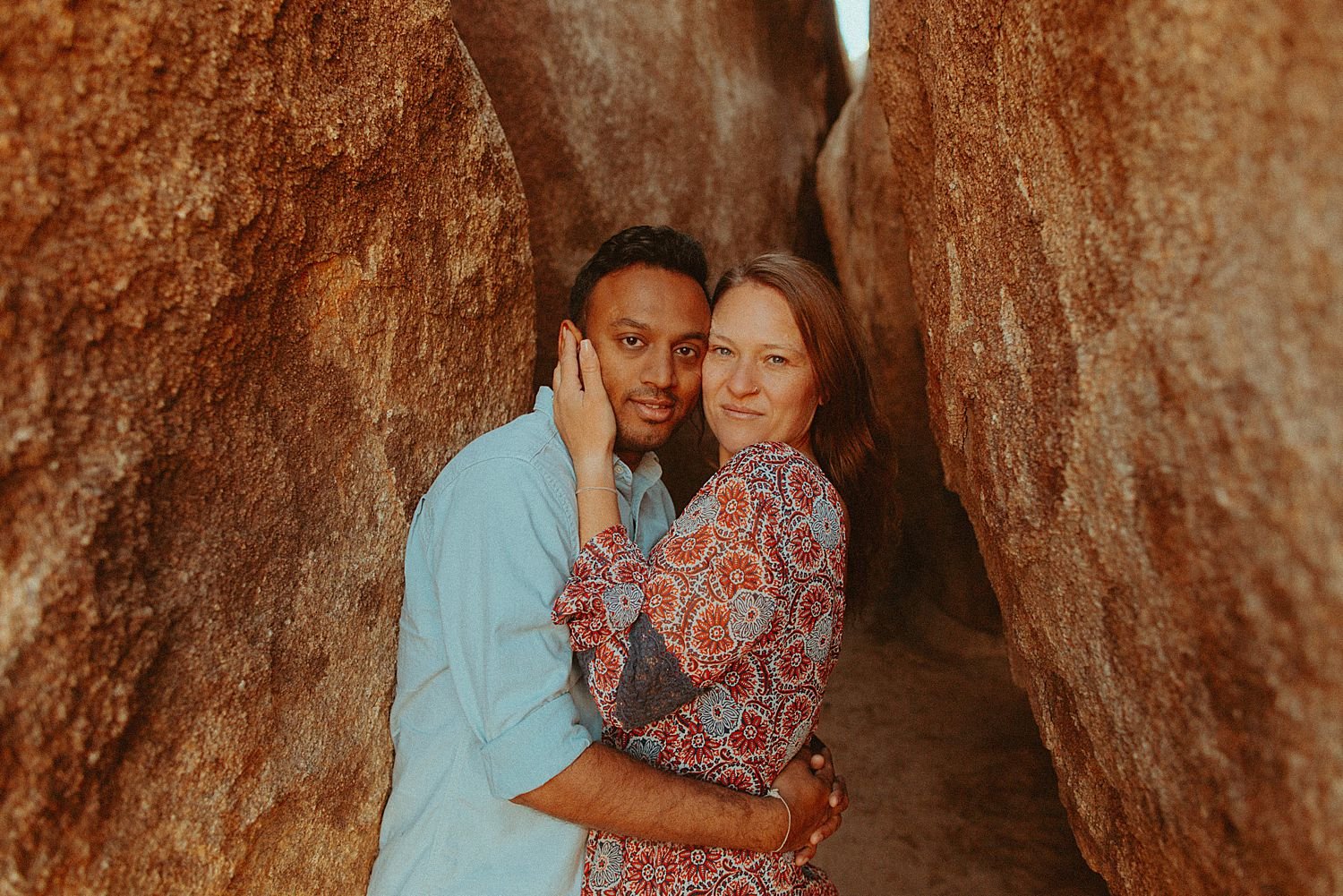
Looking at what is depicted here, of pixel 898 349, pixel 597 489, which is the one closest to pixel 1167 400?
pixel 597 489

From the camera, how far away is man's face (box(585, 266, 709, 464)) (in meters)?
2.29

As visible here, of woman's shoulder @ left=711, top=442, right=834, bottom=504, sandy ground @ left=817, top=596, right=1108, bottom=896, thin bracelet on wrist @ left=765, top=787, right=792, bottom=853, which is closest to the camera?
woman's shoulder @ left=711, top=442, right=834, bottom=504

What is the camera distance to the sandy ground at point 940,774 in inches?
136

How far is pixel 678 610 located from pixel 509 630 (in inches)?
12.7

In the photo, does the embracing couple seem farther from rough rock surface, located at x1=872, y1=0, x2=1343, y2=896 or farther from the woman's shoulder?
rough rock surface, located at x1=872, y1=0, x2=1343, y2=896

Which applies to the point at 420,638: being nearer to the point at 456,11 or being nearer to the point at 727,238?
the point at 456,11

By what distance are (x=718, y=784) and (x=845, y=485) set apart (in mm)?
785

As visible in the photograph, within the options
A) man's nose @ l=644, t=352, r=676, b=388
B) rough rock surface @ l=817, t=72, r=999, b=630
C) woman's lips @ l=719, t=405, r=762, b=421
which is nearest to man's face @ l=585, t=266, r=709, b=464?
man's nose @ l=644, t=352, r=676, b=388

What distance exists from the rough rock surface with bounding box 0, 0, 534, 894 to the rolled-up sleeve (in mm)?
262

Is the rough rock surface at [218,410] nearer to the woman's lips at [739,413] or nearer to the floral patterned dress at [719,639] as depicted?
the floral patterned dress at [719,639]

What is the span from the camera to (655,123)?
4273mm

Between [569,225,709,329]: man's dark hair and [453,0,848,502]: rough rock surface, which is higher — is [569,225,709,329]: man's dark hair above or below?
below

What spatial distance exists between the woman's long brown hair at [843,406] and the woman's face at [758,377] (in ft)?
0.10

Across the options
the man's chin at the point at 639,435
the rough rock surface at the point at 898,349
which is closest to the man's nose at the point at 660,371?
the man's chin at the point at 639,435
